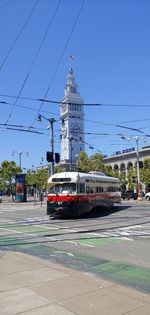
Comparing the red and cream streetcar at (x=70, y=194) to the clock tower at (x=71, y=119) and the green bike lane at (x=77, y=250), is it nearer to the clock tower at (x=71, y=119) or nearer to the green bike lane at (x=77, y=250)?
the clock tower at (x=71, y=119)

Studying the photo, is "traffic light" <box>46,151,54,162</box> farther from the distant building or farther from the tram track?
the distant building

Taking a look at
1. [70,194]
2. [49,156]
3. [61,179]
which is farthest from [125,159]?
[70,194]

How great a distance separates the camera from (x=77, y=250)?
40.0 ft

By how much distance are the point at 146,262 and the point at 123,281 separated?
2283 mm

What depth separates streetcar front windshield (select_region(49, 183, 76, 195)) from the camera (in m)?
24.5

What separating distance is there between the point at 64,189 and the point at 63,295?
18.1m

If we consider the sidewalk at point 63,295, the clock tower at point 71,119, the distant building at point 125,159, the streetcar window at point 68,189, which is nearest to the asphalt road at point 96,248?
the sidewalk at point 63,295

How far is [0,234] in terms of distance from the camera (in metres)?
16.9

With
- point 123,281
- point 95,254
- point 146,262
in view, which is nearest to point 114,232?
point 95,254

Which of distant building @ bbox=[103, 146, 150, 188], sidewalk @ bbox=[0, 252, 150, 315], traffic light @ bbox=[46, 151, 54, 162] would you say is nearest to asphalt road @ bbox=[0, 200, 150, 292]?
sidewalk @ bbox=[0, 252, 150, 315]

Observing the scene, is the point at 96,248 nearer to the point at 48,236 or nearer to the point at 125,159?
the point at 48,236

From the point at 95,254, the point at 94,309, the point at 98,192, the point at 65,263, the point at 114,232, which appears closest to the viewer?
the point at 94,309

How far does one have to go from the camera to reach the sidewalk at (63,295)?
5806 millimetres

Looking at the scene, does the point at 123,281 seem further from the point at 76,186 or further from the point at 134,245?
the point at 76,186
